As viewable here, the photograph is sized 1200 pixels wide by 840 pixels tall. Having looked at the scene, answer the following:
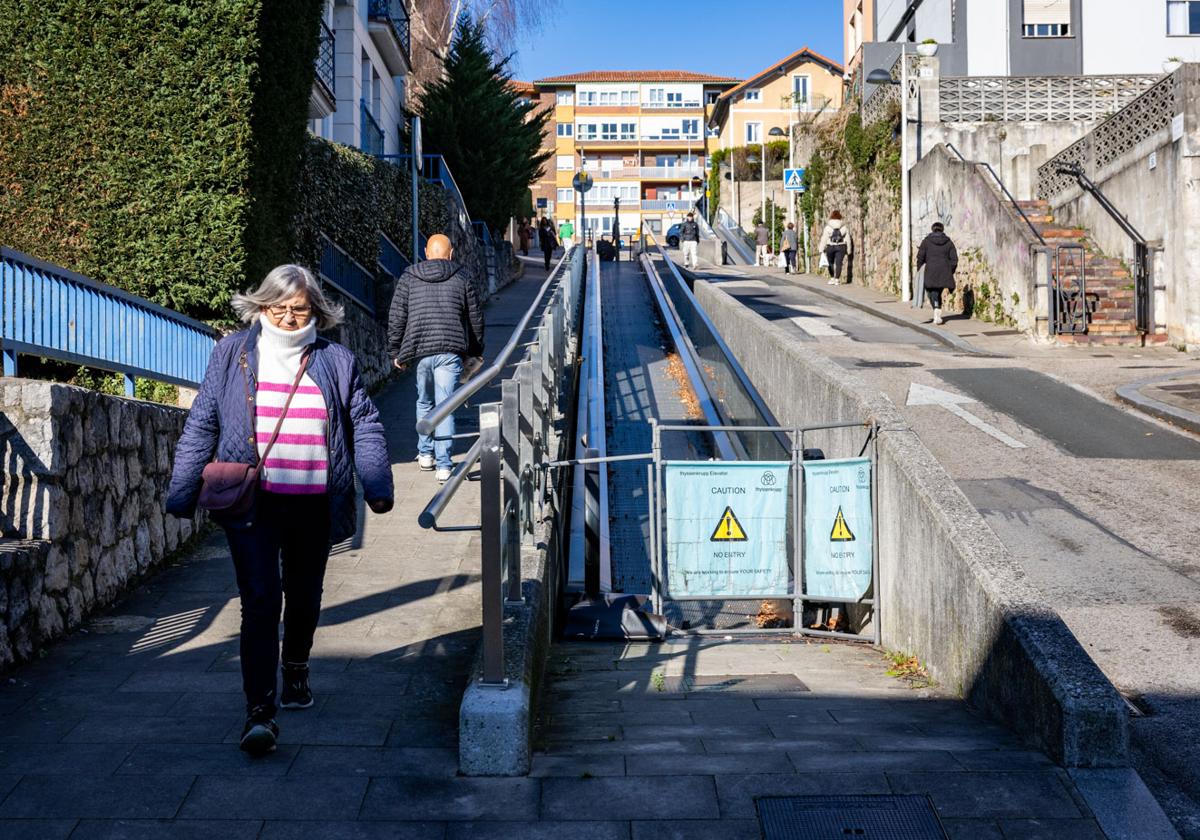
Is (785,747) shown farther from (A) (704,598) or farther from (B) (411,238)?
(B) (411,238)

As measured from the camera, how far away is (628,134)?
9919cm

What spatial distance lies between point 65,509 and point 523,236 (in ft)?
154

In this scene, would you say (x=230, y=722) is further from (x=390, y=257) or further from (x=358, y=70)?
(x=358, y=70)

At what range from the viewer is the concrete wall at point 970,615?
14.3 feet

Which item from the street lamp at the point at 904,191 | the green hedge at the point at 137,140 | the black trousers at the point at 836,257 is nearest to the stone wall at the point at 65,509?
the green hedge at the point at 137,140

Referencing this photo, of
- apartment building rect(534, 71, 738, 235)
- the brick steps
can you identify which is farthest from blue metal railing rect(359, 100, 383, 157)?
apartment building rect(534, 71, 738, 235)

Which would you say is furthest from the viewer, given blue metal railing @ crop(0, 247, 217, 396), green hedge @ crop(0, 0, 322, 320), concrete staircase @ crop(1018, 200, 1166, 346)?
concrete staircase @ crop(1018, 200, 1166, 346)

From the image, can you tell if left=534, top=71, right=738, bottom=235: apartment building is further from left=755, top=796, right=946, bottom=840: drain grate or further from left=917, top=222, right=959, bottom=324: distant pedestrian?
left=755, top=796, right=946, bottom=840: drain grate

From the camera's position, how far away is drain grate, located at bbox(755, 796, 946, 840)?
3729 mm

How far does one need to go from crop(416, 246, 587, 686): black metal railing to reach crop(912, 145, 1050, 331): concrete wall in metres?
12.1

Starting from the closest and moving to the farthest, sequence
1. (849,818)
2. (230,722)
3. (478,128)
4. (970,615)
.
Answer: (849,818) < (230,722) < (970,615) < (478,128)

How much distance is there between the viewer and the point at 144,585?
7.19 meters

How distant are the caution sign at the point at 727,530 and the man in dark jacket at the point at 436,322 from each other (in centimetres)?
218

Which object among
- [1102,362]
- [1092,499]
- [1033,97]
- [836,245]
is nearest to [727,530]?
[1092,499]
